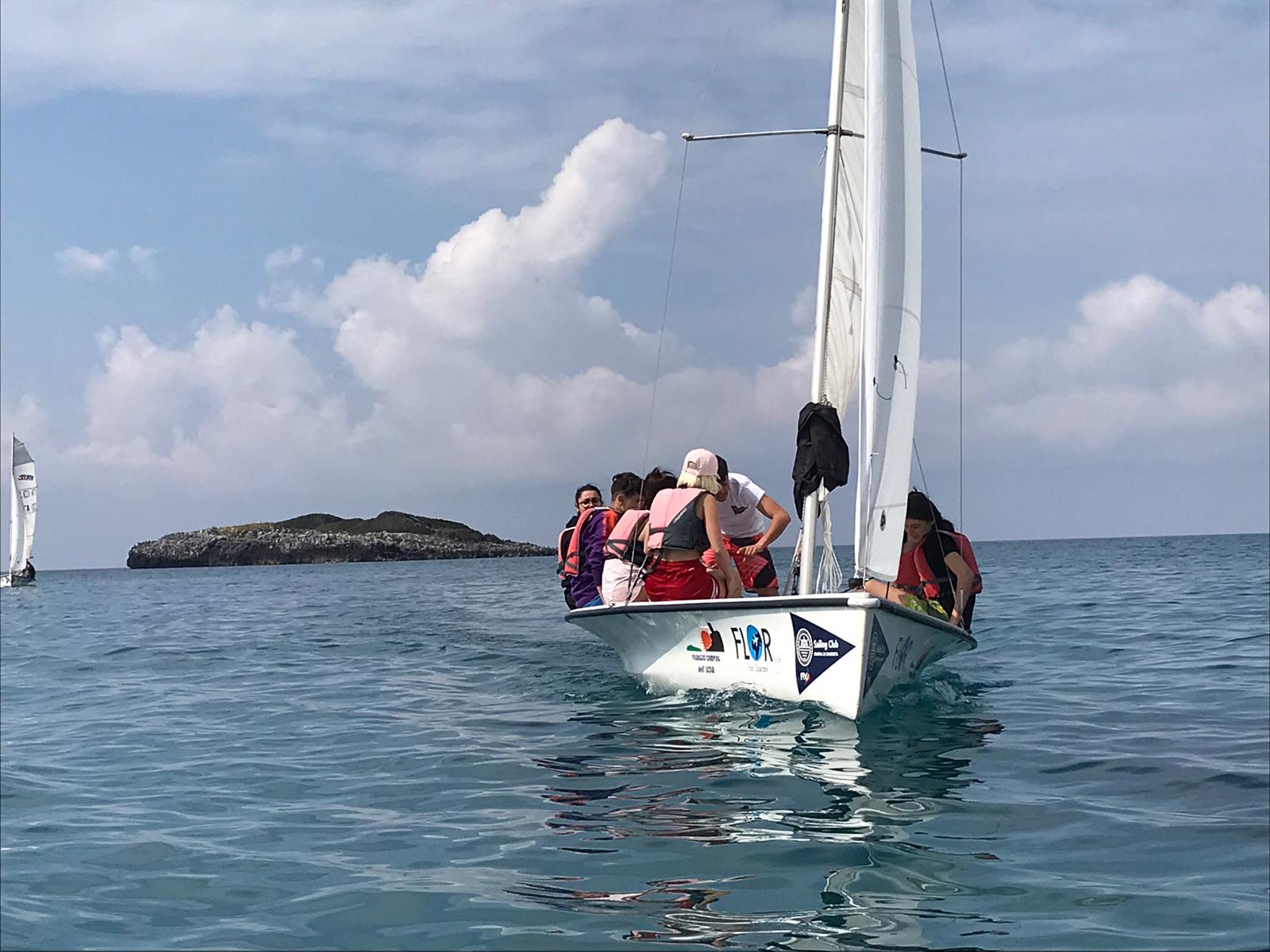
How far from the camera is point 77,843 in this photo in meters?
7.16

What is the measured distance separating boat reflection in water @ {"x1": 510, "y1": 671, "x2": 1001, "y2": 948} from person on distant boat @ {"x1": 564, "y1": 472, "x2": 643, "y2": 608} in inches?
117

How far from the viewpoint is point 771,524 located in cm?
1259

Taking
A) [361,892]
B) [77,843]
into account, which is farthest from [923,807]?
[77,843]

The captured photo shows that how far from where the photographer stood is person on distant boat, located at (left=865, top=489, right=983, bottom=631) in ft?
40.3

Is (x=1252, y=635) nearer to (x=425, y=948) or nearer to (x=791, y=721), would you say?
(x=791, y=721)

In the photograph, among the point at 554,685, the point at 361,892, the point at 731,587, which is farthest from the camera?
the point at 554,685

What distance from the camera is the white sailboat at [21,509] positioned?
222ft

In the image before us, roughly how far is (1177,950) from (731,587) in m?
6.79

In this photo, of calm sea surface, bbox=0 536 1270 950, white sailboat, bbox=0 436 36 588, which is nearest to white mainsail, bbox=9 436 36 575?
white sailboat, bbox=0 436 36 588

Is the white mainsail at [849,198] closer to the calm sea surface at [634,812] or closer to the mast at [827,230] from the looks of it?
the mast at [827,230]

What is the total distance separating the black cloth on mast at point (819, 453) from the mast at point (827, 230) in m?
0.15

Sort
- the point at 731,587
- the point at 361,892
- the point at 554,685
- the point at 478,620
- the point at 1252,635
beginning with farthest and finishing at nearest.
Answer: the point at 478,620
the point at 1252,635
the point at 554,685
the point at 731,587
the point at 361,892

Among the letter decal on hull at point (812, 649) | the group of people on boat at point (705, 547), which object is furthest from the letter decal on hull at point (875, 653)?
the group of people on boat at point (705, 547)

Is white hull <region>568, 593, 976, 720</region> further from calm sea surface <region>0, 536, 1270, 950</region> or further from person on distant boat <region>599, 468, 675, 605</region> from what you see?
person on distant boat <region>599, 468, 675, 605</region>
